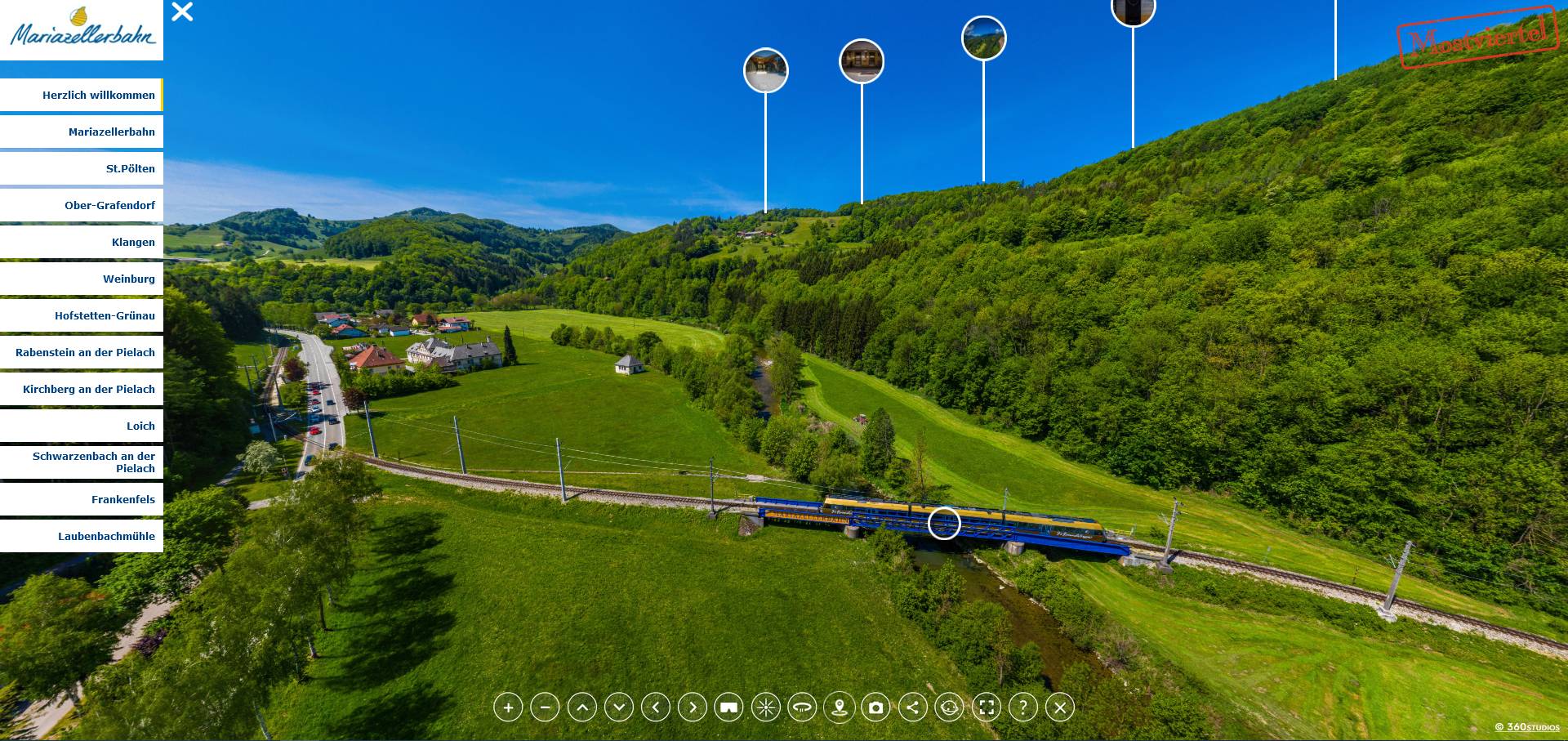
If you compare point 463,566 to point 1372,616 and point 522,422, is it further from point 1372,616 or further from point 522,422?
point 1372,616

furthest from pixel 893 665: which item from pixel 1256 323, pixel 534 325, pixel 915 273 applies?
pixel 534 325

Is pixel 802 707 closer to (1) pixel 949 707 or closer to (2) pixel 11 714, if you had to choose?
(1) pixel 949 707

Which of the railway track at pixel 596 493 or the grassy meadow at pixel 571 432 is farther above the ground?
the grassy meadow at pixel 571 432

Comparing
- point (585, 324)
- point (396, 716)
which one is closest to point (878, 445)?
point (396, 716)

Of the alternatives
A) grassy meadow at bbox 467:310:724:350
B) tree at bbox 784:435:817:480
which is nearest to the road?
grassy meadow at bbox 467:310:724:350

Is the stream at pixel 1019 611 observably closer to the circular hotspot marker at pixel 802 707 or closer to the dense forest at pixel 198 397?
the circular hotspot marker at pixel 802 707

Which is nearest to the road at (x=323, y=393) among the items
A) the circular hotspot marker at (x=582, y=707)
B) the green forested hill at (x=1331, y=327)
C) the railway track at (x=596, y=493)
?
the railway track at (x=596, y=493)
